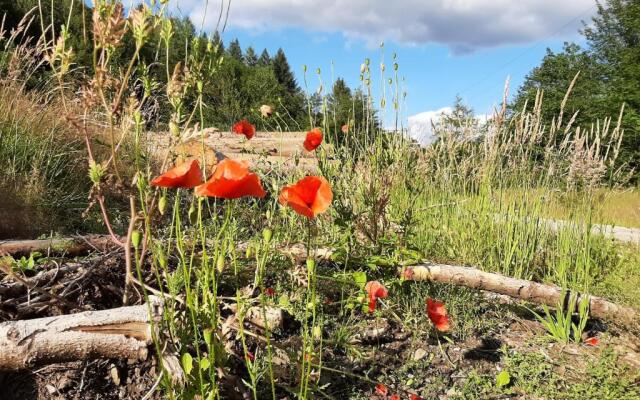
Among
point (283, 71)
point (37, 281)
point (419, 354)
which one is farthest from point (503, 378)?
point (283, 71)

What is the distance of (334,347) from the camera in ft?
6.55

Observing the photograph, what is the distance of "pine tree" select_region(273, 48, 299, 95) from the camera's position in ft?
126

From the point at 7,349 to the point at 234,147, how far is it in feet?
20.6

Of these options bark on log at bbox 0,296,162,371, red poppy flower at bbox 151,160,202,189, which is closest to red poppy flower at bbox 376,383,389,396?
bark on log at bbox 0,296,162,371

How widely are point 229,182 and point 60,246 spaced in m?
1.75

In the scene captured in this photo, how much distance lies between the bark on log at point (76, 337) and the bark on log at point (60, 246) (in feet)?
2.97

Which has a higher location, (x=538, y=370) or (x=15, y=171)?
(x=15, y=171)

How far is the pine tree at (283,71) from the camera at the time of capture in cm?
3850

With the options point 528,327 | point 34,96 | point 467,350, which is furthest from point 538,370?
point 34,96

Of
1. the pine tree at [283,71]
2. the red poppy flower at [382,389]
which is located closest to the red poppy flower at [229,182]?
the red poppy flower at [382,389]

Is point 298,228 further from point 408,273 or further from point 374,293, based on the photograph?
point 374,293

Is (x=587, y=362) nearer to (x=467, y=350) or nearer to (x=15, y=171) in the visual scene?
(x=467, y=350)

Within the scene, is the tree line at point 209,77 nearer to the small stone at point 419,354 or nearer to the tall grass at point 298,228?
the tall grass at point 298,228

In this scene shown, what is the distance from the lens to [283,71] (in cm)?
3972
